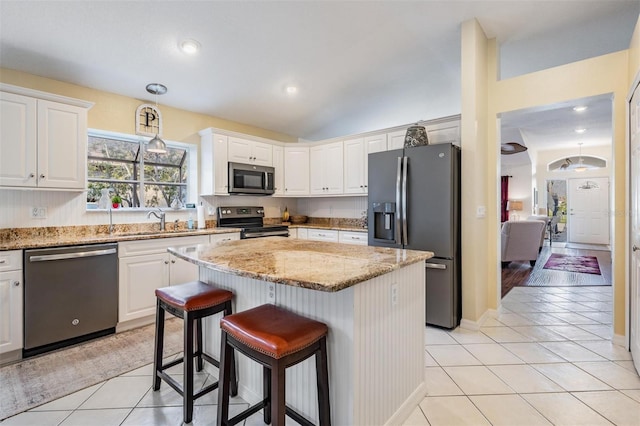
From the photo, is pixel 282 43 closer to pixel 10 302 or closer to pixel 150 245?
pixel 150 245

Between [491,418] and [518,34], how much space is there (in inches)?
134

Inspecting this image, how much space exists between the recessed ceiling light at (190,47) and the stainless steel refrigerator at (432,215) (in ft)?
7.31

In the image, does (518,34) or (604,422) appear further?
(518,34)

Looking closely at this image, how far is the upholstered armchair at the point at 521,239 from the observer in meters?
5.51

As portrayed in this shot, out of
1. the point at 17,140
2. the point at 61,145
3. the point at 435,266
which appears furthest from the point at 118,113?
the point at 435,266

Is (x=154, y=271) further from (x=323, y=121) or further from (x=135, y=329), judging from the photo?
(x=323, y=121)

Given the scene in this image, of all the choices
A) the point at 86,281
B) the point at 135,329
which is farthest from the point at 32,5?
the point at 135,329

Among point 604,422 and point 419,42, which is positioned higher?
point 419,42

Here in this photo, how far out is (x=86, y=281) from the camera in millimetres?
2729

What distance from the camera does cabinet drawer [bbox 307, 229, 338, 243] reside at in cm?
438

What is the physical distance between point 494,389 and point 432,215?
1.48 m

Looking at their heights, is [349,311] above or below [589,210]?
below

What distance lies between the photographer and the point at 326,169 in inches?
189

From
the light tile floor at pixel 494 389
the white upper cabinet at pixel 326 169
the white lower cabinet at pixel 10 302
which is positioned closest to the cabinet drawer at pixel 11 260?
the white lower cabinet at pixel 10 302
